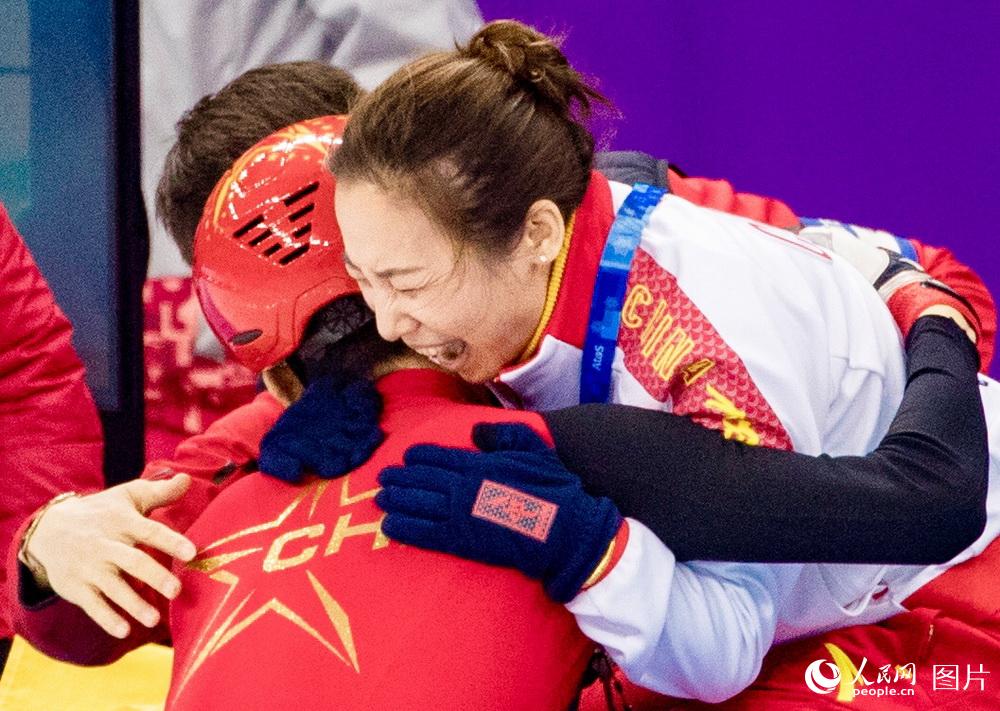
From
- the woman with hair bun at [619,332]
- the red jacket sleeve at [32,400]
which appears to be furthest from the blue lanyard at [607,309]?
the red jacket sleeve at [32,400]

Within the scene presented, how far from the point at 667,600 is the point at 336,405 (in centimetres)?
33

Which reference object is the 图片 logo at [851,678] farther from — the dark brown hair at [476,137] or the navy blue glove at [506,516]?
the dark brown hair at [476,137]

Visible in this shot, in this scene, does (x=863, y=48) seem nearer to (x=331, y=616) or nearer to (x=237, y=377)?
(x=237, y=377)

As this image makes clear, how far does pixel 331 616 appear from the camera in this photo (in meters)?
1.05

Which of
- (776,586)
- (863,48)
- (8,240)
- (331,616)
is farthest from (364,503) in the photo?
(863,48)

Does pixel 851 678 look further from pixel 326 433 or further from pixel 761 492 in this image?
pixel 326 433

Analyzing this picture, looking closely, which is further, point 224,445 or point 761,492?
point 224,445

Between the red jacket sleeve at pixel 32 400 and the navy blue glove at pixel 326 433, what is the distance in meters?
0.97

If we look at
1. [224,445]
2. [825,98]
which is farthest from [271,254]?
[825,98]

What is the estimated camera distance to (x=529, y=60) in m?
1.25

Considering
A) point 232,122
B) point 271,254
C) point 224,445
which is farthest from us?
point 232,122

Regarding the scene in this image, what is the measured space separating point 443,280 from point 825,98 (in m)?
1.42

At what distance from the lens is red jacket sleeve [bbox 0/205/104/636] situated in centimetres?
201

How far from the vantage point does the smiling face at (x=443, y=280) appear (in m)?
1.20
